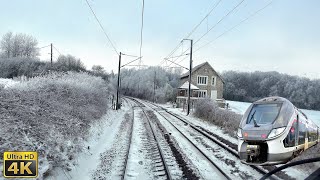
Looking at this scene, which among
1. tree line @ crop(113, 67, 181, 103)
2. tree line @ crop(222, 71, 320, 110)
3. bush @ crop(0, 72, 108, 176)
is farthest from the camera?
tree line @ crop(222, 71, 320, 110)

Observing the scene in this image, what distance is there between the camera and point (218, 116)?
24578 mm

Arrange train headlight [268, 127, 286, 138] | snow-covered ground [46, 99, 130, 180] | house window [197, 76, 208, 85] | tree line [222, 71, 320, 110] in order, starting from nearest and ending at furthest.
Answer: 1. snow-covered ground [46, 99, 130, 180]
2. train headlight [268, 127, 286, 138]
3. house window [197, 76, 208, 85]
4. tree line [222, 71, 320, 110]

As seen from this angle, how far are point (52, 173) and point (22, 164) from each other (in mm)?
1997

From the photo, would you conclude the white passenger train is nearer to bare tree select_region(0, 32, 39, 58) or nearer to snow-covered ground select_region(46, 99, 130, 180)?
A: snow-covered ground select_region(46, 99, 130, 180)

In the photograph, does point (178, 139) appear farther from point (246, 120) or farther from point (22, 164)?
point (22, 164)

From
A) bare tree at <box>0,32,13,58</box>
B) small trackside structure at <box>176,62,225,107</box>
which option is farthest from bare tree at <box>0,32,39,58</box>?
small trackside structure at <box>176,62,225,107</box>

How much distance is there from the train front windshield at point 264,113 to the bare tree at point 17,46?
88165 millimetres

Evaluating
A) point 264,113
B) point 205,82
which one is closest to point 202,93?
point 205,82

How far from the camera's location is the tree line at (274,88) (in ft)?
260

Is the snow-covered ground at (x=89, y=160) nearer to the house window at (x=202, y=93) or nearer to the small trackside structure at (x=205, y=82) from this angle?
the small trackside structure at (x=205, y=82)

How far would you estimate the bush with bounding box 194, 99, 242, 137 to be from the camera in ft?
68.2

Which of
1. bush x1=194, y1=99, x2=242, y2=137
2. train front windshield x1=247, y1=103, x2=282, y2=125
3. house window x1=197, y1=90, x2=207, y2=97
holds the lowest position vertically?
bush x1=194, y1=99, x2=242, y2=137

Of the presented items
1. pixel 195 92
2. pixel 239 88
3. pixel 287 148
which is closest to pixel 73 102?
pixel 287 148

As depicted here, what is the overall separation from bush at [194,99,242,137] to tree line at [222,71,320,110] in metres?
59.2
